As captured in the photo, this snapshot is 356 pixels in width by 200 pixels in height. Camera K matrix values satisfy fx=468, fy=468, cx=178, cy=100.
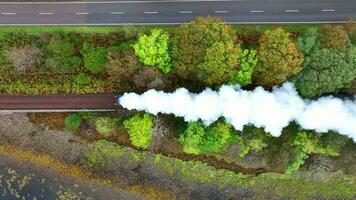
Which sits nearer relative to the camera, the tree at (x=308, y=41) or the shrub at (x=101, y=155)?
the tree at (x=308, y=41)

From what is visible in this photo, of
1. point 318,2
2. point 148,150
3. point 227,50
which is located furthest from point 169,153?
point 318,2

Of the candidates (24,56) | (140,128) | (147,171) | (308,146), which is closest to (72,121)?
(140,128)

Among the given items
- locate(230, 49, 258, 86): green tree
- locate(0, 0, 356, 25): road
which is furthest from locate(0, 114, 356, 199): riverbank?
locate(230, 49, 258, 86): green tree

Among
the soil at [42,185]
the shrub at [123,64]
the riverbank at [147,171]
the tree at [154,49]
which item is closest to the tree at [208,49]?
the tree at [154,49]

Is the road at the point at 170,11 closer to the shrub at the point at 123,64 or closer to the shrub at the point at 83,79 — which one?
the shrub at the point at 123,64

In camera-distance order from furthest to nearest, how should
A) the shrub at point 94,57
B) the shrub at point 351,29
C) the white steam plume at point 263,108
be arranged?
1. the shrub at point 94,57
2. the white steam plume at point 263,108
3. the shrub at point 351,29

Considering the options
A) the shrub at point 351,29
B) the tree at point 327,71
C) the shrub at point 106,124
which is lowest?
the shrub at point 106,124

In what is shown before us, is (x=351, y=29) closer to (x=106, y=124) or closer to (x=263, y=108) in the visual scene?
(x=263, y=108)
